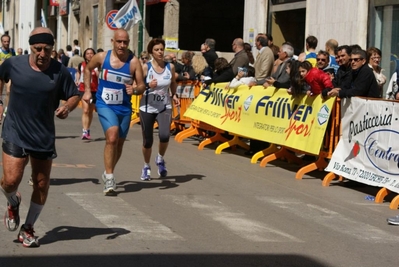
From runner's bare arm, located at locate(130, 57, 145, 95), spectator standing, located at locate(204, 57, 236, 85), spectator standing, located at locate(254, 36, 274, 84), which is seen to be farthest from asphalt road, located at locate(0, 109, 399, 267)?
spectator standing, located at locate(204, 57, 236, 85)

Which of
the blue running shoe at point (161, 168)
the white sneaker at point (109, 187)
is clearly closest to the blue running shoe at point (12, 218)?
the white sneaker at point (109, 187)

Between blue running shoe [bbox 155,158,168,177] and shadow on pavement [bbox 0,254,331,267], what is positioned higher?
blue running shoe [bbox 155,158,168,177]

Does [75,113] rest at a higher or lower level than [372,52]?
lower

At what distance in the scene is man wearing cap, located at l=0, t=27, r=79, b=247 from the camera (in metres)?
7.26

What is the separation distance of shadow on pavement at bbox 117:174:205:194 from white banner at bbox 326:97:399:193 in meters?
2.06

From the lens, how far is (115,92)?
34.8 ft

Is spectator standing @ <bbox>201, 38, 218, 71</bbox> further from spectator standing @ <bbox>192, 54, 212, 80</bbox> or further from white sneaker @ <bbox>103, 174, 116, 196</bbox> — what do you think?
white sneaker @ <bbox>103, 174, 116, 196</bbox>

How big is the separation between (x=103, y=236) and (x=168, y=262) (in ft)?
3.74

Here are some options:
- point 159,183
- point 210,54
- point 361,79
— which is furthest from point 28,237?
point 210,54

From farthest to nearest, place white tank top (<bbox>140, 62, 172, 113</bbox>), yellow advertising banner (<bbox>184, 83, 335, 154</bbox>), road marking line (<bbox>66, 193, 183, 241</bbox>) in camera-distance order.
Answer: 1. yellow advertising banner (<bbox>184, 83, 335, 154</bbox>)
2. white tank top (<bbox>140, 62, 172, 113</bbox>)
3. road marking line (<bbox>66, 193, 183, 241</bbox>)

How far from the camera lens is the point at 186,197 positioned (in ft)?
34.8

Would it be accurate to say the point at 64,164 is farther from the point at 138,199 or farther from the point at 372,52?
the point at 372,52

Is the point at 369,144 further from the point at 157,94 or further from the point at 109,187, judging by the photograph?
the point at 109,187

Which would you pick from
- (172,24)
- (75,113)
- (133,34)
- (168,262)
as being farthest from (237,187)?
(133,34)
